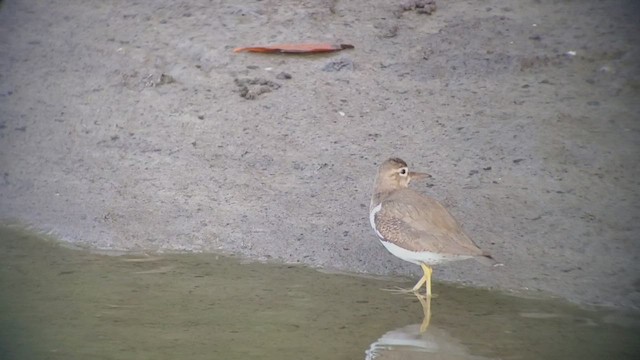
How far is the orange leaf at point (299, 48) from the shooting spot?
739cm

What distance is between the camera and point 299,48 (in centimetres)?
741

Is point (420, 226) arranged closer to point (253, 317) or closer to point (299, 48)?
point (253, 317)

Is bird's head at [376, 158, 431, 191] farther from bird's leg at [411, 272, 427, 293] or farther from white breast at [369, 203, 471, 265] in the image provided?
bird's leg at [411, 272, 427, 293]

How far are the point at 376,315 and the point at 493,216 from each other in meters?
1.11

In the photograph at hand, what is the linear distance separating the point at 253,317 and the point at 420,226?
1.00 metres

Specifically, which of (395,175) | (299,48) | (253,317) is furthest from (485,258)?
(299,48)

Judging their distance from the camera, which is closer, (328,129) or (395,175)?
(395,175)

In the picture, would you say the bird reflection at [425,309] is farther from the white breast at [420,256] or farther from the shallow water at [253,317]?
the white breast at [420,256]

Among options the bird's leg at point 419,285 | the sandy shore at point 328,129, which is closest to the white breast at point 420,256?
the bird's leg at point 419,285

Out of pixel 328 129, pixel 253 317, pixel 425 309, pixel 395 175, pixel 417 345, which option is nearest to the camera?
pixel 417 345

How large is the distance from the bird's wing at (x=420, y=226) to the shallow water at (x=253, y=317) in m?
0.38

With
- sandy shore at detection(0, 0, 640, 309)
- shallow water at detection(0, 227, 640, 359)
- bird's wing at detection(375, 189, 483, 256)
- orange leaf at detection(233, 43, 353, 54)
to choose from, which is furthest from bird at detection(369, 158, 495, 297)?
orange leaf at detection(233, 43, 353, 54)

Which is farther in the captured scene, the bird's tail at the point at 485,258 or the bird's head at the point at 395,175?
the bird's head at the point at 395,175

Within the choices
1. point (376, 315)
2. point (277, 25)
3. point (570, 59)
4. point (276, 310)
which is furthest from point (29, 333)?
point (570, 59)
